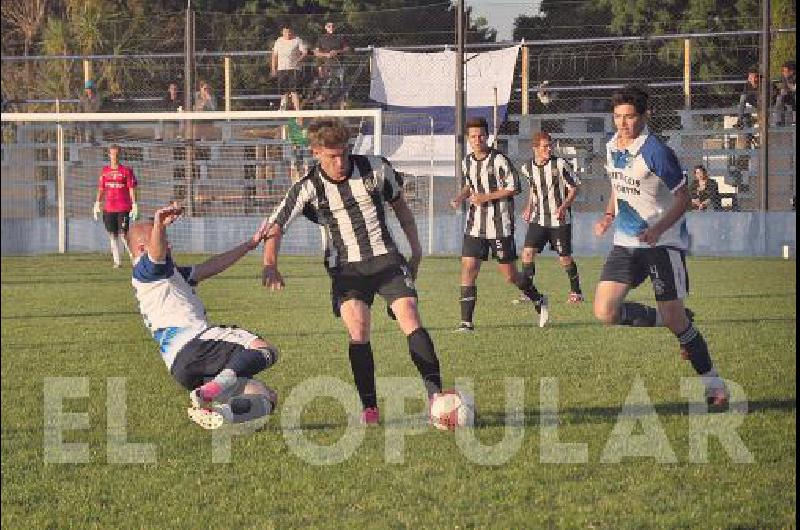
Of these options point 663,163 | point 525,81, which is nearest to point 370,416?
point 663,163

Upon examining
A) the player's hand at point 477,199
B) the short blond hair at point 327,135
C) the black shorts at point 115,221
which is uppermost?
the short blond hair at point 327,135

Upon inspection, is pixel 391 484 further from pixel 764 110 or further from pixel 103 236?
pixel 103 236

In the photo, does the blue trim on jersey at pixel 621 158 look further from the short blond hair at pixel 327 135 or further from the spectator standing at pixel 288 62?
the spectator standing at pixel 288 62

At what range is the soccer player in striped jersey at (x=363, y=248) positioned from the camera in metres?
8.86

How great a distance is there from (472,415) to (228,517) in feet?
7.68

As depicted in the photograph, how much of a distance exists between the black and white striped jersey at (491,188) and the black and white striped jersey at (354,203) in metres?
5.71

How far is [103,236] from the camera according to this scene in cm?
2855

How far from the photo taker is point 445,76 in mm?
28078

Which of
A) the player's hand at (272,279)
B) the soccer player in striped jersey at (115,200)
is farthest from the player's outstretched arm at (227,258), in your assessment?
the soccer player in striped jersey at (115,200)

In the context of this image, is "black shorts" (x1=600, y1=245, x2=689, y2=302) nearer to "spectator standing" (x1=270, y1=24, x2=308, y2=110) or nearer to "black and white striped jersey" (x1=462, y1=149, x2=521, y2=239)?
"black and white striped jersey" (x1=462, y1=149, x2=521, y2=239)

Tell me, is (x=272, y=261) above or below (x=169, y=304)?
above

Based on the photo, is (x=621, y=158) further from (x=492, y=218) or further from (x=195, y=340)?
(x=492, y=218)

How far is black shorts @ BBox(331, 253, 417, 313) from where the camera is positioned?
901 cm

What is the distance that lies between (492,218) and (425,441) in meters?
6.84
